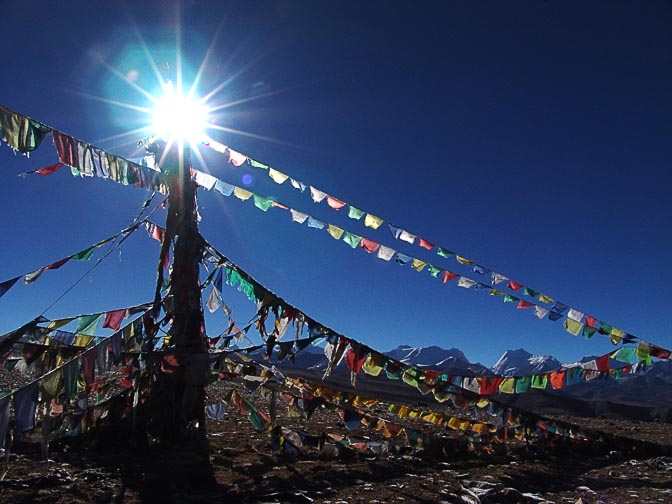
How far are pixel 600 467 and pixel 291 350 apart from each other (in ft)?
22.1

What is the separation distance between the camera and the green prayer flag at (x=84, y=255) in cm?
904

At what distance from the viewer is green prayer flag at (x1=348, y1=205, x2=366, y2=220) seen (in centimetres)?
1174

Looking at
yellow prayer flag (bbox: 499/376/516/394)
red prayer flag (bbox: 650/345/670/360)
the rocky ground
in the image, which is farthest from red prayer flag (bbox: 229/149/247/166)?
red prayer flag (bbox: 650/345/670/360)

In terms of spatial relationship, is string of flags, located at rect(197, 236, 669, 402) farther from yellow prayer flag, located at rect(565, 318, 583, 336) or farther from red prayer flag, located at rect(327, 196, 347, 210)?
red prayer flag, located at rect(327, 196, 347, 210)

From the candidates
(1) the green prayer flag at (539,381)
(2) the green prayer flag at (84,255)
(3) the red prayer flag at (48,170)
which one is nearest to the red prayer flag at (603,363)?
(1) the green prayer flag at (539,381)

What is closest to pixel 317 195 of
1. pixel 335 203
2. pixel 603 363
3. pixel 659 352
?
pixel 335 203

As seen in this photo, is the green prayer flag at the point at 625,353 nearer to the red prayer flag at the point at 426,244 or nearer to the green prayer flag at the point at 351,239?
the red prayer flag at the point at 426,244

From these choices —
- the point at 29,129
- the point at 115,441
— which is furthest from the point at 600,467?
the point at 29,129

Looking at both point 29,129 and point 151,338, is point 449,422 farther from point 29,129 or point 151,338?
point 29,129

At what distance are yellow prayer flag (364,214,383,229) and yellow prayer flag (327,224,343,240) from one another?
726 millimetres

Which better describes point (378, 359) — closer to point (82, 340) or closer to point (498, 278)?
point (498, 278)

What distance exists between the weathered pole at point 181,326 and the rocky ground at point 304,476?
56 cm

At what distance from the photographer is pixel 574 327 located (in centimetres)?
1100

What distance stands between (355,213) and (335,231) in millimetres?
723
